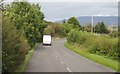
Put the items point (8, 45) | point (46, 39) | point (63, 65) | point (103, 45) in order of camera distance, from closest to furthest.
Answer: point (8, 45) → point (63, 65) → point (103, 45) → point (46, 39)

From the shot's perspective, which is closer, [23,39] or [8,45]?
[8,45]

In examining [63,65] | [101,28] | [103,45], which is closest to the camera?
[63,65]

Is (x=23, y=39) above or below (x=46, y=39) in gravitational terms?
above

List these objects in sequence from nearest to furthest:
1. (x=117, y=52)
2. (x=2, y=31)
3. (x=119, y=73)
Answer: (x=2, y=31), (x=119, y=73), (x=117, y=52)

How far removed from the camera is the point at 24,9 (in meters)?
59.4

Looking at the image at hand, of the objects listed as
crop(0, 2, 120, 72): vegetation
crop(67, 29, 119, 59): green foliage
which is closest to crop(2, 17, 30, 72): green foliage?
crop(0, 2, 120, 72): vegetation

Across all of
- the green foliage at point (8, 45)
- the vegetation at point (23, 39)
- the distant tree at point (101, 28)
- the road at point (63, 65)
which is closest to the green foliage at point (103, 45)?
the vegetation at point (23, 39)

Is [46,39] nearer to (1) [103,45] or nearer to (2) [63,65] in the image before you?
(1) [103,45]

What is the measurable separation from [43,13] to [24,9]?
844 inches

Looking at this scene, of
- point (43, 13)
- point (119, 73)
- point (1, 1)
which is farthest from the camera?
point (43, 13)

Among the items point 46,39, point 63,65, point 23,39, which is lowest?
point 63,65

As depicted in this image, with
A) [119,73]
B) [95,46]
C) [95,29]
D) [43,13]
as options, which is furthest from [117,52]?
[95,29]

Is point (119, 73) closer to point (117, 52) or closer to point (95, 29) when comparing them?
point (117, 52)

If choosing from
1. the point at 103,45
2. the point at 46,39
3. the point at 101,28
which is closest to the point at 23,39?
the point at 103,45
